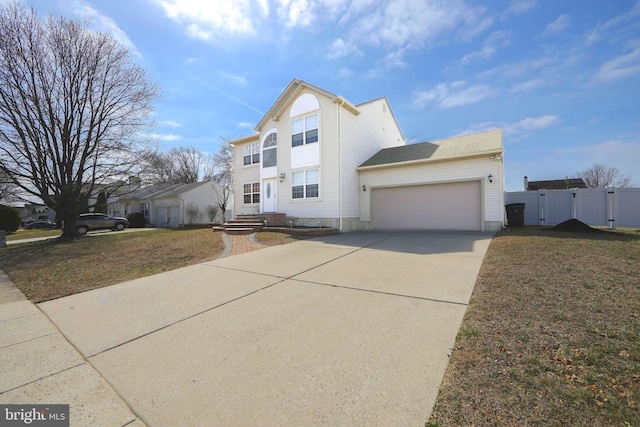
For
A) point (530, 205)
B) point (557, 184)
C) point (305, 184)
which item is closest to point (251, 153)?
point (305, 184)

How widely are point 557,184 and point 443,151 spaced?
29870mm

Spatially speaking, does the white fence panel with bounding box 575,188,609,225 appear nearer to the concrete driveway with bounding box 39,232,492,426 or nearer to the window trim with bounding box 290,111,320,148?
the concrete driveway with bounding box 39,232,492,426

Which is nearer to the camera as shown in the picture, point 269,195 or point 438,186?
point 438,186

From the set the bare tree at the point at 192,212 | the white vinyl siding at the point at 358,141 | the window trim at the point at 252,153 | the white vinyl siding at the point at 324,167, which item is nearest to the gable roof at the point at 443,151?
the white vinyl siding at the point at 358,141

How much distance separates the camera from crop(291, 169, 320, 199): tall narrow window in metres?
14.1

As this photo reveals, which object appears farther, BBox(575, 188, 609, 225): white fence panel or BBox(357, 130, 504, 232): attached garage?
BBox(575, 188, 609, 225): white fence panel

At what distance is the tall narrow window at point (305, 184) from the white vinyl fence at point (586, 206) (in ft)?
35.9

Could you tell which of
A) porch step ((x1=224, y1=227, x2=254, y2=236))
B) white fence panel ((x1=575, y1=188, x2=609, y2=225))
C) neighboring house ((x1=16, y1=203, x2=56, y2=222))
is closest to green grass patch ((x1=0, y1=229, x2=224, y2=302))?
porch step ((x1=224, y1=227, x2=254, y2=236))

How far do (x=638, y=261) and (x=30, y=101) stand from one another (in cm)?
2339

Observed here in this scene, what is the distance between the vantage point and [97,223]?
2197cm

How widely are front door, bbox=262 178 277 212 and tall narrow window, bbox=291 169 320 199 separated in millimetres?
1604

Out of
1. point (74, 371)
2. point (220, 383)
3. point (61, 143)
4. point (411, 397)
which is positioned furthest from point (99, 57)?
point (411, 397)

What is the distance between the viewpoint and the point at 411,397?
6.75ft

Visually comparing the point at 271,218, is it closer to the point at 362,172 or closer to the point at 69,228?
the point at 362,172
